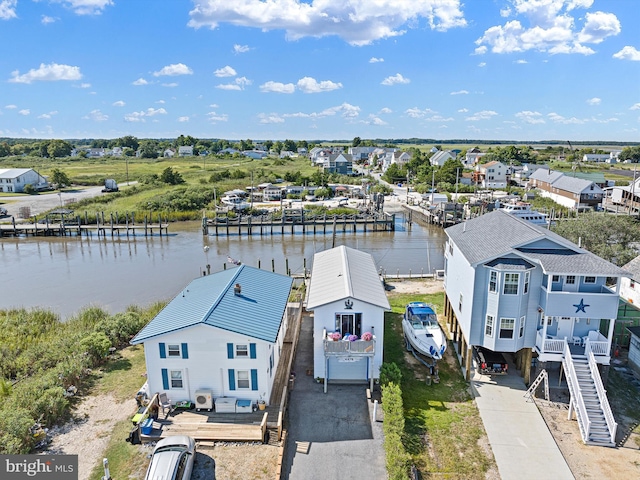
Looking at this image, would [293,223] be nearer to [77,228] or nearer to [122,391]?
[77,228]

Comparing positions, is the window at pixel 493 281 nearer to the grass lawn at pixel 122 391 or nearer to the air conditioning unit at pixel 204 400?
the air conditioning unit at pixel 204 400

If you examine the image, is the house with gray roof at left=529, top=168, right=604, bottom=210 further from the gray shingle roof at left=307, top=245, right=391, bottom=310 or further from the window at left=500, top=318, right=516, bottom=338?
the window at left=500, top=318, right=516, bottom=338

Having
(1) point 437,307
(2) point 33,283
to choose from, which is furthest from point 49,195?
(1) point 437,307

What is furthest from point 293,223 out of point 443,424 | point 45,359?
point 443,424

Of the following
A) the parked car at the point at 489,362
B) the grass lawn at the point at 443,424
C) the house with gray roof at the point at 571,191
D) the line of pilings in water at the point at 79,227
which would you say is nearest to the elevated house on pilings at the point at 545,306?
the parked car at the point at 489,362

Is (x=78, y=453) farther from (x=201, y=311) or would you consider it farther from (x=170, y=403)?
(x=201, y=311)
